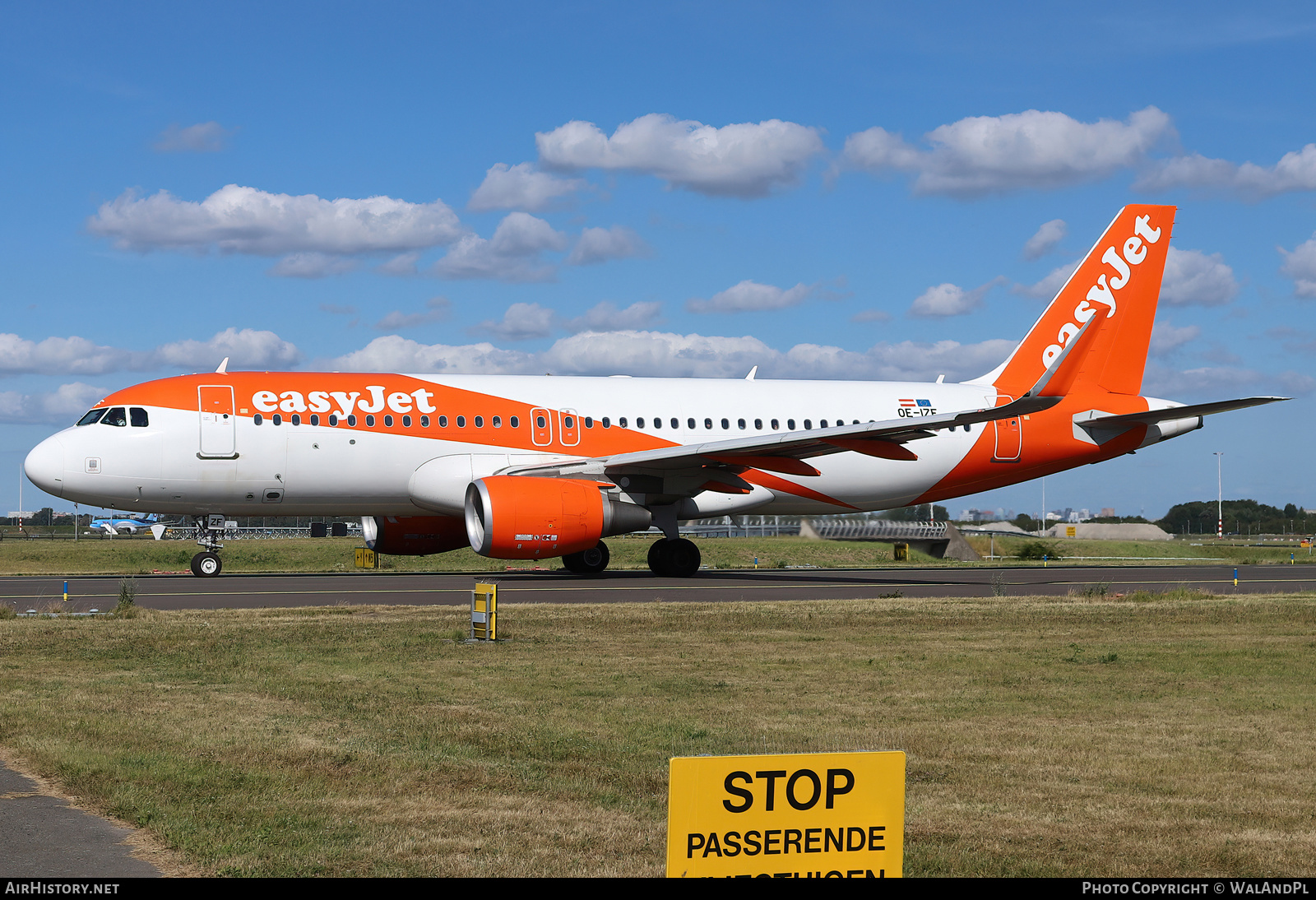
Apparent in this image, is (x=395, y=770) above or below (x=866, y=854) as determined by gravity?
below

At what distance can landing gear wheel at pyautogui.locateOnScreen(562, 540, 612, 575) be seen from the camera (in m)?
29.0

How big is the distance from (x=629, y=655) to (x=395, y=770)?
5910 mm

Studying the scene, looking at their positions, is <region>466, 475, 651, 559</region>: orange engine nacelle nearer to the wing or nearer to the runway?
the runway

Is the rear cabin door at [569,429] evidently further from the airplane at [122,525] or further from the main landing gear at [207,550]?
the airplane at [122,525]

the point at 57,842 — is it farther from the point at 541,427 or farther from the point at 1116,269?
the point at 1116,269

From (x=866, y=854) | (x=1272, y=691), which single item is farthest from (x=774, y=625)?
(x=866, y=854)

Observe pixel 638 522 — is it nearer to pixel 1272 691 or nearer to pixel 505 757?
pixel 1272 691

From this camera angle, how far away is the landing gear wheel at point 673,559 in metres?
28.0

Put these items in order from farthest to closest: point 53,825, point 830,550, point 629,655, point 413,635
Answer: point 830,550 < point 413,635 < point 629,655 < point 53,825

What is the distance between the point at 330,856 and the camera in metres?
6.10

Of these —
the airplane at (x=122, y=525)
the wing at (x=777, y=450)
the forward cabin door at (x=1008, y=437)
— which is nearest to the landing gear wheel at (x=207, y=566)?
the wing at (x=777, y=450)

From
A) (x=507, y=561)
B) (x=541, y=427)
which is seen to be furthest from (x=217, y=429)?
(x=507, y=561)

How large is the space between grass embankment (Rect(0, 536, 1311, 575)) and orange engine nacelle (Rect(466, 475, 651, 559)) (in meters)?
7.13
